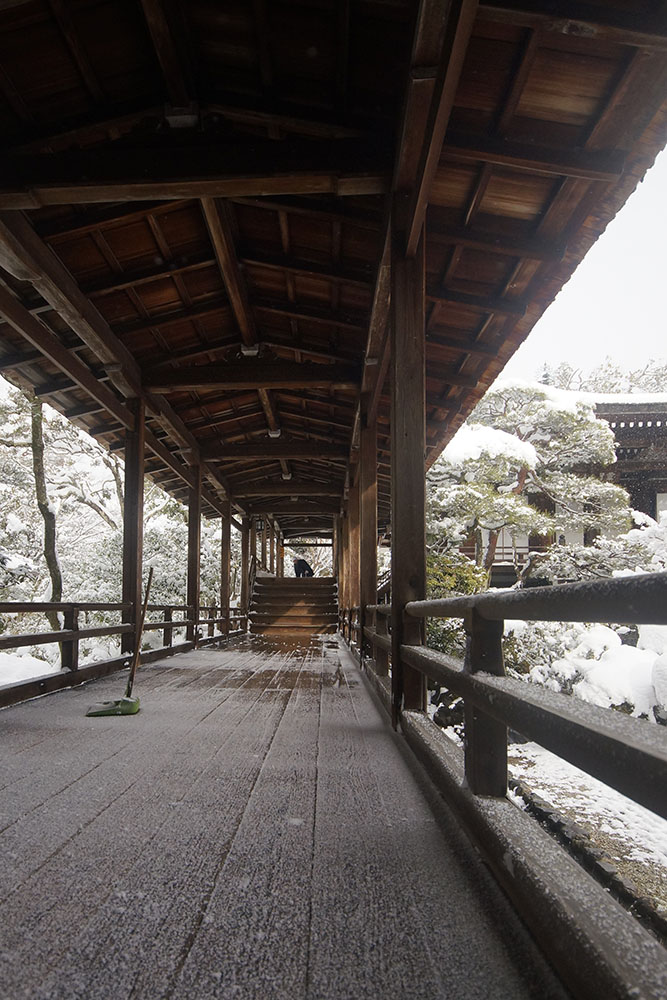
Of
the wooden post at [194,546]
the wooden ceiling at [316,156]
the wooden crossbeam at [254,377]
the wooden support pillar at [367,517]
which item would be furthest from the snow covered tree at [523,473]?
the wooden ceiling at [316,156]

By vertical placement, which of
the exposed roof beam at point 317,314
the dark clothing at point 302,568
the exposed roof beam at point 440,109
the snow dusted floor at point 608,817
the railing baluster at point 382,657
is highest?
the exposed roof beam at point 317,314

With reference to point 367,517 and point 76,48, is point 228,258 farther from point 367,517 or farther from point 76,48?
point 367,517

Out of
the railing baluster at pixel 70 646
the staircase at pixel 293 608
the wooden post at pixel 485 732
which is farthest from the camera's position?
the staircase at pixel 293 608

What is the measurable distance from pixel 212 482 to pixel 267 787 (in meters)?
9.62

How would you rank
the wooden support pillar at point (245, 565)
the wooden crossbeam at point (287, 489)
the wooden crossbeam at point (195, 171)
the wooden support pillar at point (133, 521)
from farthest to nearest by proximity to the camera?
1. the wooden support pillar at point (245, 565)
2. the wooden crossbeam at point (287, 489)
3. the wooden support pillar at point (133, 521)
4. the wooden crossbeam at point (195, 171)

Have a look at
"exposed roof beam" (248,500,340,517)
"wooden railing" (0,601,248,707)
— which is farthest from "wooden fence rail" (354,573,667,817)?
"exposed roof beam" (248,500,340,517)

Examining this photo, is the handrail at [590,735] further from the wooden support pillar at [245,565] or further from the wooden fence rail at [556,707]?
the wooden support pillar at [245,565]

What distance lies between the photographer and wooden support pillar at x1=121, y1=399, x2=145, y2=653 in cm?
652

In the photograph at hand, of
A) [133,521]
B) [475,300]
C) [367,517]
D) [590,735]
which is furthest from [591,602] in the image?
[133,521]

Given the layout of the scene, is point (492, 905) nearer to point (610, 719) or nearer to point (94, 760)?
point (610, 719)

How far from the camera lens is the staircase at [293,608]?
1468 cm

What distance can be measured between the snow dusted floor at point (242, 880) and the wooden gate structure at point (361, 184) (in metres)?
0.17

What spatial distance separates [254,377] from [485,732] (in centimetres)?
559

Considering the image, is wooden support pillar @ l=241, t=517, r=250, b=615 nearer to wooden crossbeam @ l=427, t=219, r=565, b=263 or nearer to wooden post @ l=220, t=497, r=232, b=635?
wooden post @ l=220, t=497, r=232, b=635
